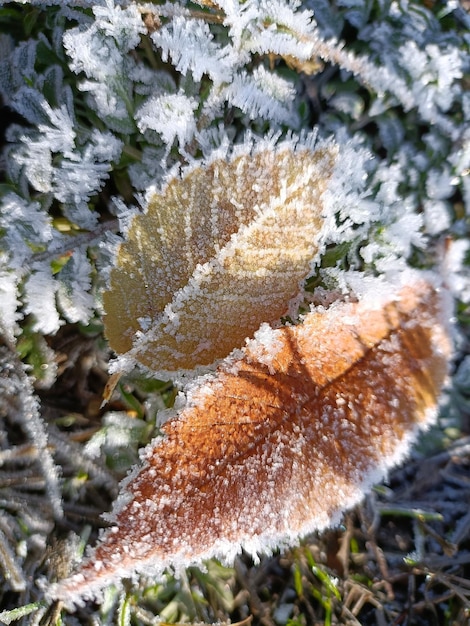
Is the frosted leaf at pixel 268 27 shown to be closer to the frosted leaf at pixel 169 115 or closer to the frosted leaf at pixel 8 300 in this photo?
the frosted leaf at pixel 169 115

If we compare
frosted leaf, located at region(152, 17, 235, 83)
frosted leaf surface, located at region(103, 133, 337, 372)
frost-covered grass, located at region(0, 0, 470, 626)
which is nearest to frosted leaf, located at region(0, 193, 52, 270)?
frost-covered grass, located at region(0, 0, 470, 626)

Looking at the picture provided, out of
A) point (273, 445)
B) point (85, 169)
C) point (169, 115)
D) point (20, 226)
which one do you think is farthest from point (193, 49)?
point (273, 445)

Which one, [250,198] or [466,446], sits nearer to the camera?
[250,198]

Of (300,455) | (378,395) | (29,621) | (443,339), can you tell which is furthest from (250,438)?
(29,621)

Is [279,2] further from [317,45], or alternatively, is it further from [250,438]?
[250,438]

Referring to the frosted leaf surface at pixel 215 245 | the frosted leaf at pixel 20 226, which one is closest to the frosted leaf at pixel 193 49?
the frosted leaf surface at pixel 215 245

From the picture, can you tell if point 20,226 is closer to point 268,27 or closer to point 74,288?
point 74,288
